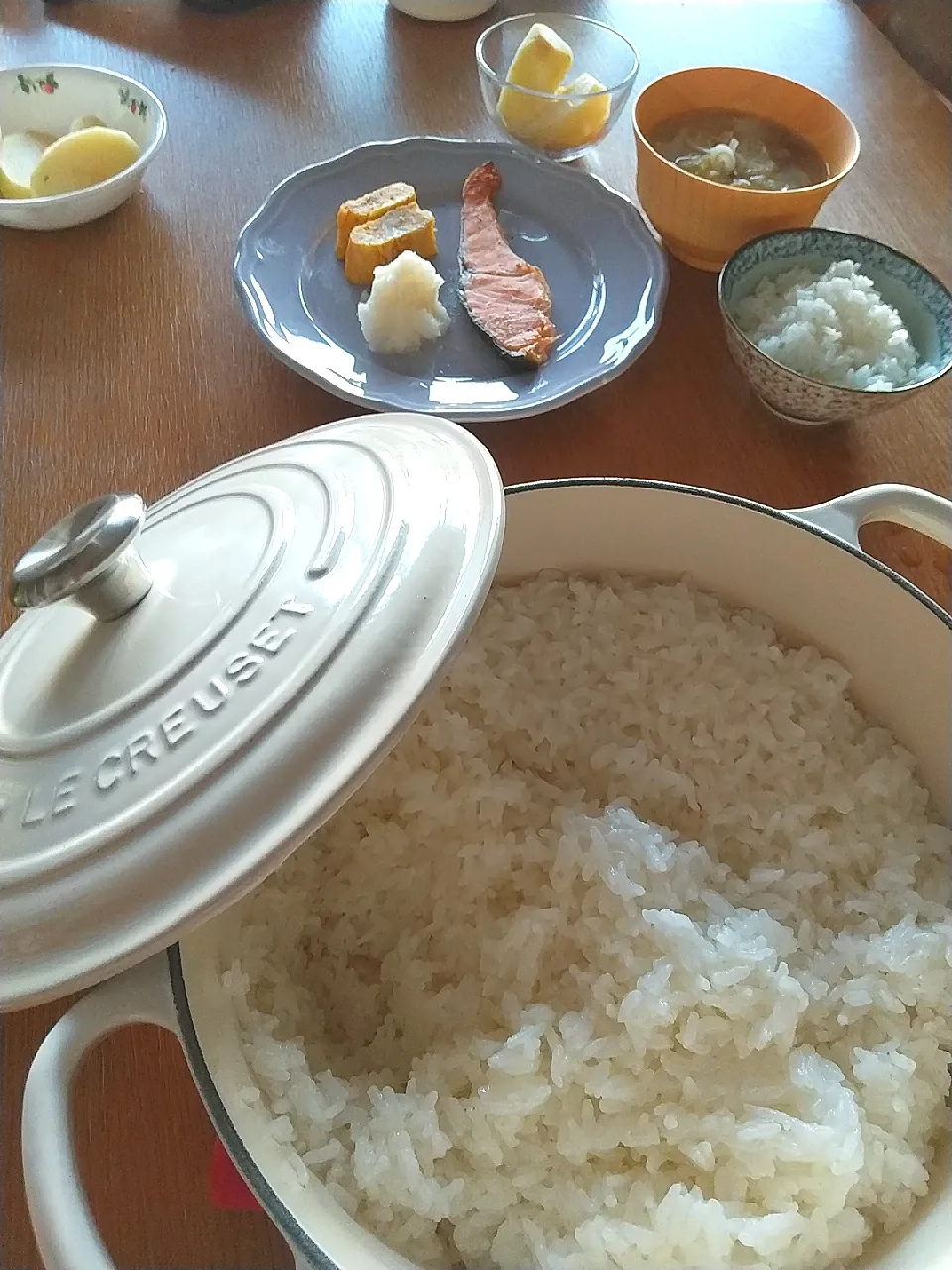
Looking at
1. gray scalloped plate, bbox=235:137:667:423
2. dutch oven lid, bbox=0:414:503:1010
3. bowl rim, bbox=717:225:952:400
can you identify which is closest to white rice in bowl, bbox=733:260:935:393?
bowl rim, bbox=717:225:952:400

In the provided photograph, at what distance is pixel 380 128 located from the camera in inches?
56.9

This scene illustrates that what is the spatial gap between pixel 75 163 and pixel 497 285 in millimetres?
583

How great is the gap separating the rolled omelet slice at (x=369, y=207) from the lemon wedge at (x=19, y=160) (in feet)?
1.38

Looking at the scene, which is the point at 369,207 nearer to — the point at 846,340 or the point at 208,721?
the point at 846,340

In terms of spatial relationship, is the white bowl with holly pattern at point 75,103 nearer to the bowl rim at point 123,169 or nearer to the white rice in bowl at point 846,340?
the bowl rim at point 123,169

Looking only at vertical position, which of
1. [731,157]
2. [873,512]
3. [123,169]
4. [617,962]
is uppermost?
[123,169]

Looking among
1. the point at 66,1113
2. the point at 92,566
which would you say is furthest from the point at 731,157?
the point at 66,1113

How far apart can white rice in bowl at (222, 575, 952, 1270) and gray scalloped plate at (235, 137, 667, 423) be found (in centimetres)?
29

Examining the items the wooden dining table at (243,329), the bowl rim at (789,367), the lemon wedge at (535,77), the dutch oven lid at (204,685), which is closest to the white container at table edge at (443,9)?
the wooden dining table at (243,329)

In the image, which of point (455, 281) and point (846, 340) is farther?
point (455, 281)

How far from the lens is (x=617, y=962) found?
740 mm

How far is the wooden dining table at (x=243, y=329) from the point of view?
0.69 metres

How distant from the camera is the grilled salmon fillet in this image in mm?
1106

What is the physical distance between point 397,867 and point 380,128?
1156 millimetres
